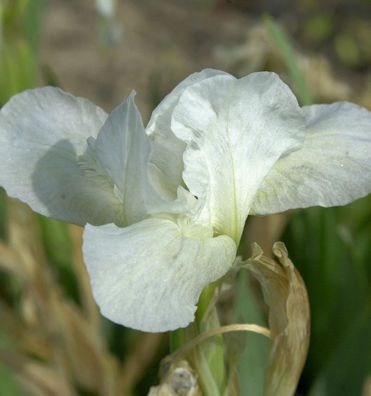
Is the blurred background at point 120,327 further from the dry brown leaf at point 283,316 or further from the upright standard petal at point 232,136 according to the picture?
the upright standard petal at point 232,136

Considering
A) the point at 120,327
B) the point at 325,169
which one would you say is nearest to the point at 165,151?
the point at 325,169

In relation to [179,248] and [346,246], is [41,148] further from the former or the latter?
[346,246]

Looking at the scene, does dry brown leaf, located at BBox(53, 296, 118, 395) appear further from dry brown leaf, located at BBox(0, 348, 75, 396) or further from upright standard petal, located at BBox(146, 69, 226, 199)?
upright standard petal, located at BBox(146, 69, 226, 199)

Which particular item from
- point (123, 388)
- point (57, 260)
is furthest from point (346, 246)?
point (57, 260)

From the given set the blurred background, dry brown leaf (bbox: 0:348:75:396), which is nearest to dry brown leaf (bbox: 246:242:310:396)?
the blurred background

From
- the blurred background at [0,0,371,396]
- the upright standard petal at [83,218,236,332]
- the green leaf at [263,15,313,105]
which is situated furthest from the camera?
the green leaf at [263,15,313,105]

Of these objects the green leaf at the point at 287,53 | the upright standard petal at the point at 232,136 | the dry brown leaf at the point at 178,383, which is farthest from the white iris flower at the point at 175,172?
the green leaf at the point at 287,53
